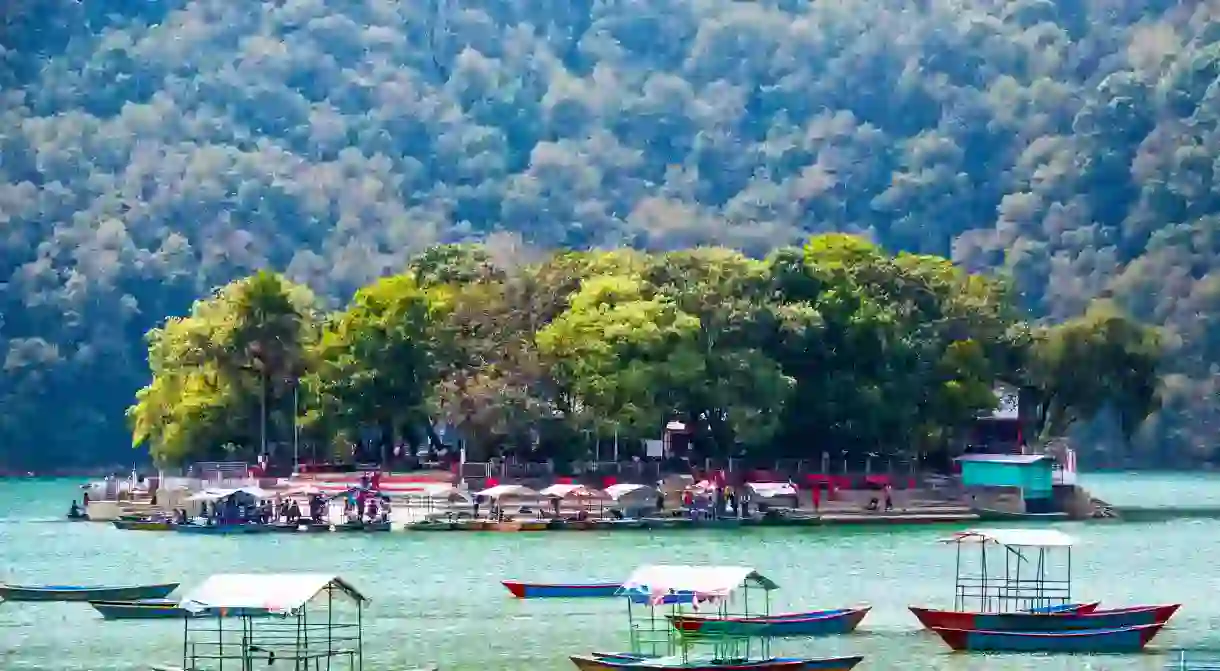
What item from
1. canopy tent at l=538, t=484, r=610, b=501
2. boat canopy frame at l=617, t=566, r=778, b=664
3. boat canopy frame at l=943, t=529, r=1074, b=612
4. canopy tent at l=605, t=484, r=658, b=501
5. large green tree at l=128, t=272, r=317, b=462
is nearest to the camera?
boat canopy frame at l=617, t=566, r=778, b=664

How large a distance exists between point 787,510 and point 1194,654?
45549 mm

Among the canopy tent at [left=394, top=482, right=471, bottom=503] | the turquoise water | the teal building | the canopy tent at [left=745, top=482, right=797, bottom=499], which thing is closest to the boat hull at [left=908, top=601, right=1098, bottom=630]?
the turquoise water

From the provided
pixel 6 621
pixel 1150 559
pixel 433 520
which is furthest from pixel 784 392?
pixel 6 621

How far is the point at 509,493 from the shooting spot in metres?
97.9

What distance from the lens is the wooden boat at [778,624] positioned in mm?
51938

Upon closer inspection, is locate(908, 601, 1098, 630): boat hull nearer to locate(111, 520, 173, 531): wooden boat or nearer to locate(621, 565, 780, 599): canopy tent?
locate(621, 565, 780, 599): canopy tent

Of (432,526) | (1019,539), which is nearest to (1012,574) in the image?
(1019,539)

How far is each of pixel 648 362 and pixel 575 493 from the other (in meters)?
8.93

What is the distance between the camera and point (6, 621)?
206ft

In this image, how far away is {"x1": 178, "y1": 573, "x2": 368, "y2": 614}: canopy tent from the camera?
148 feet

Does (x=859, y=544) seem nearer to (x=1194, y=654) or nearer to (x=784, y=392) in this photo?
(x=784, y=392)

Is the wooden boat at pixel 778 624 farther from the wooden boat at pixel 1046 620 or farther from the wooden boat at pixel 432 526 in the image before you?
the wooden boat at pixel 432 526

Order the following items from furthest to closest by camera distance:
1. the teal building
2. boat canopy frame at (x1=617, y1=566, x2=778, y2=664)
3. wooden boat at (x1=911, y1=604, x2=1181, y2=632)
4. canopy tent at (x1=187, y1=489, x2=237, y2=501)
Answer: the teal building
canopy tent at (x1=187, y1=489, x2=237, y2=501)
wooden boat at (x1=911, y1=604, x2=1181, y2=632)
boat canopy frame at (x1=617, y1=566, x2=778, y2=664)

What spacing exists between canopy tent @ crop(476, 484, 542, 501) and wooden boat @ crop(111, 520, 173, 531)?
13.1 meters
